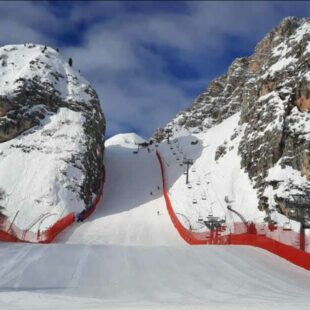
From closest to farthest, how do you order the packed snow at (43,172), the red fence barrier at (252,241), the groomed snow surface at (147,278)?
1. the groomed snow surface at (147,278)
2. the red fence barrier at (252,241)
3. the packed snow at (43,172)

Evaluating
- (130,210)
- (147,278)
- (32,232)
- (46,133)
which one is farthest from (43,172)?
(147,278)

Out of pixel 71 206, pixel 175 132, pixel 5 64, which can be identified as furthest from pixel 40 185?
Answer: pixel 175 132

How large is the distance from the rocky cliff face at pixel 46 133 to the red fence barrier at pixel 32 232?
134 inches

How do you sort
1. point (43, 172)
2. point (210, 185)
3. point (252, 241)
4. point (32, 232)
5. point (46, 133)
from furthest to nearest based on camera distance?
point (46, 133) → point (210, 185) → point (43, 172) → point (32, 232) → point (252, 241)

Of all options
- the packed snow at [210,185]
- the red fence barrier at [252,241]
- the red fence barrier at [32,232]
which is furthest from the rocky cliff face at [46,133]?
the red fence barrier at [252,241]

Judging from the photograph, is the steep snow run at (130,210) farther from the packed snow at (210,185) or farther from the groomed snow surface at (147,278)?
the groomed snow surface at (147,278)

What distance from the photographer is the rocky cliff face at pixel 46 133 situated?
4959 centimetres

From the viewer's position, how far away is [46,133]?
211ft

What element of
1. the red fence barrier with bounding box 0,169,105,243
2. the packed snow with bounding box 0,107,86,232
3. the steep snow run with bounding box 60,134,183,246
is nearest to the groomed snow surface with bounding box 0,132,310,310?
the red fence barrier with bounding box 0,169,105,243

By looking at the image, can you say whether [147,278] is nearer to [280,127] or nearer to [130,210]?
[130,210]

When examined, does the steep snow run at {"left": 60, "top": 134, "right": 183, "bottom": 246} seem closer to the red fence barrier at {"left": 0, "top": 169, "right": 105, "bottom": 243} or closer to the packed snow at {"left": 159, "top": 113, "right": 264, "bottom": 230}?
the red fence barrier at {"left": 0, "top": 169, "right": 105, "bottom": 243}

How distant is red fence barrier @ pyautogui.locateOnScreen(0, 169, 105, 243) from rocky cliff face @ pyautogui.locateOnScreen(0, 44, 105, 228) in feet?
11.1

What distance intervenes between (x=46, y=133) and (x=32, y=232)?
30197 millimetres

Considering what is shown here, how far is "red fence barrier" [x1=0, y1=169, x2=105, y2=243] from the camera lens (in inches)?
1034
